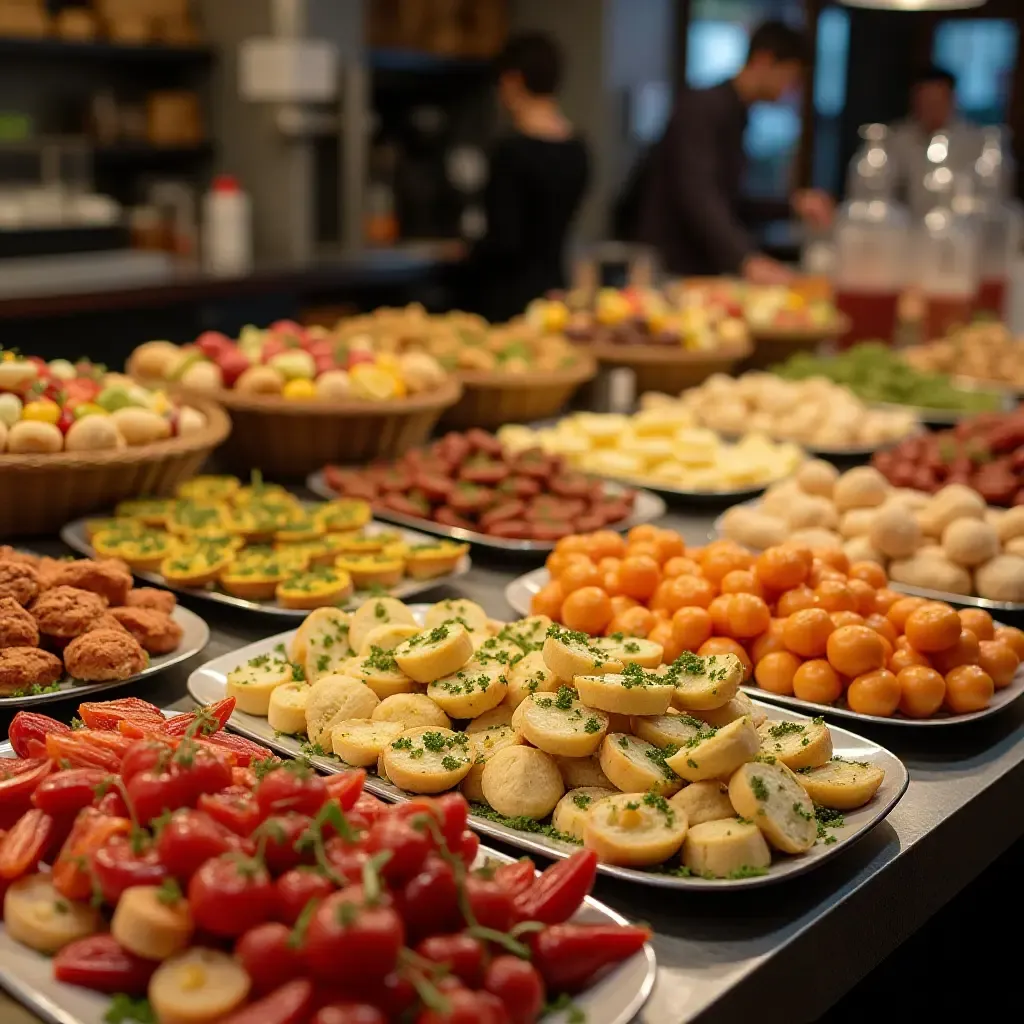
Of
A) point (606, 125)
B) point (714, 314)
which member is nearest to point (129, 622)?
point (714, 314)

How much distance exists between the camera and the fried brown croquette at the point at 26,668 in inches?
61.7

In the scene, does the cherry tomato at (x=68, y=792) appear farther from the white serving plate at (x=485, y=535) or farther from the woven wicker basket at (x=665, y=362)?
the woven wicker basket at (x=665, y=362)

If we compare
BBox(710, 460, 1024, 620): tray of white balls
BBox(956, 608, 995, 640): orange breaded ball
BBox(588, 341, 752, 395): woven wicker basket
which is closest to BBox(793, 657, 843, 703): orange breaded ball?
BBox(956, 608, 995, 640): orange breaded ball

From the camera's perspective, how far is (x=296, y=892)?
100cm

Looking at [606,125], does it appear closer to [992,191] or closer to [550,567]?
[992,191]

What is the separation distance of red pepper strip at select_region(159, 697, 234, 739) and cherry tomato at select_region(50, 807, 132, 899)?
0.56ft

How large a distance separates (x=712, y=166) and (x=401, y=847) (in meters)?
5.34

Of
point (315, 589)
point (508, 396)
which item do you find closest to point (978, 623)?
point (315, 589)

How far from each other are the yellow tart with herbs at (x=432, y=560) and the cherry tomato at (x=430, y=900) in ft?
3.51

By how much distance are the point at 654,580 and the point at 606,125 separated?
7350 mm

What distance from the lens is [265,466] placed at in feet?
9.02

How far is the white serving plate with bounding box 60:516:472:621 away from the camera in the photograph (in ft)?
6.31

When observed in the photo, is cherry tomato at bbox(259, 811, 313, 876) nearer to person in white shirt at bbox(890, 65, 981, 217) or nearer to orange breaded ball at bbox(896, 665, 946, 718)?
orange breaded ball at bbox(896, 665, 946, 718)

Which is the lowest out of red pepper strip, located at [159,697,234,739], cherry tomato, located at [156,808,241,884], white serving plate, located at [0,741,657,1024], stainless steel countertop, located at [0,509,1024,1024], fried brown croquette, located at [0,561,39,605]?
stainless steel countertop, located at [0,509,1024,1024]
